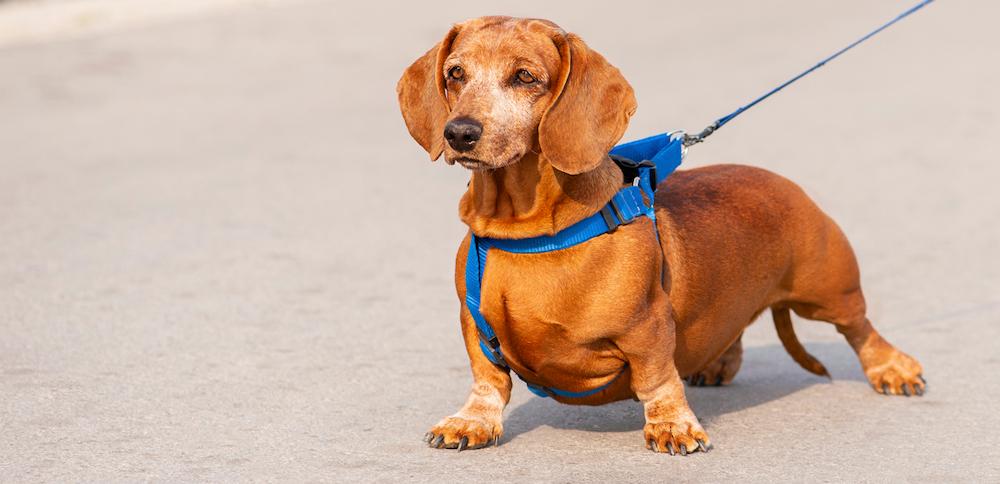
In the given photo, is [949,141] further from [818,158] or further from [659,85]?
[659,85]

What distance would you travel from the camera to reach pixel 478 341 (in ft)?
14.3

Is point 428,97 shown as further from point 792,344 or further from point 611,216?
point 792,344

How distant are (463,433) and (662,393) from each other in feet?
1.97

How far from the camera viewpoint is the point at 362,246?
7602 millimetres

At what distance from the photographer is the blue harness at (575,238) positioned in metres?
4.12

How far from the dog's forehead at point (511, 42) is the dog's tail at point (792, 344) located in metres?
1.70

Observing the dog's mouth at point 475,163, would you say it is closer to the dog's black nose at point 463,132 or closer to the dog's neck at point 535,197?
the dog's black nose at point 463,132

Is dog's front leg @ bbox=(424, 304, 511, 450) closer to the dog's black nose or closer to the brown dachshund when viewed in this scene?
the brown dachshund

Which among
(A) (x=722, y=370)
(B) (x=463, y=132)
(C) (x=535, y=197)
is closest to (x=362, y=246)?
(A) (x=722, y=370)

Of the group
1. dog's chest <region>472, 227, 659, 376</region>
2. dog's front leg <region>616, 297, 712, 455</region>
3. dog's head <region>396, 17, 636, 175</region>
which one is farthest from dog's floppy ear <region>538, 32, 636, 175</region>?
dog's front leg <region>616, 297, 712, 455</region>

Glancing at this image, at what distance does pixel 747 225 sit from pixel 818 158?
5.26 meters

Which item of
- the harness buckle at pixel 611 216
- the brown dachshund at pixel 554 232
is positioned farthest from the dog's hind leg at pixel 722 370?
the harness buckle at pixel 611 216

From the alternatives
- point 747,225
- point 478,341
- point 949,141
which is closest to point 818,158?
point 949,141

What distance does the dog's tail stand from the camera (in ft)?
17.5
